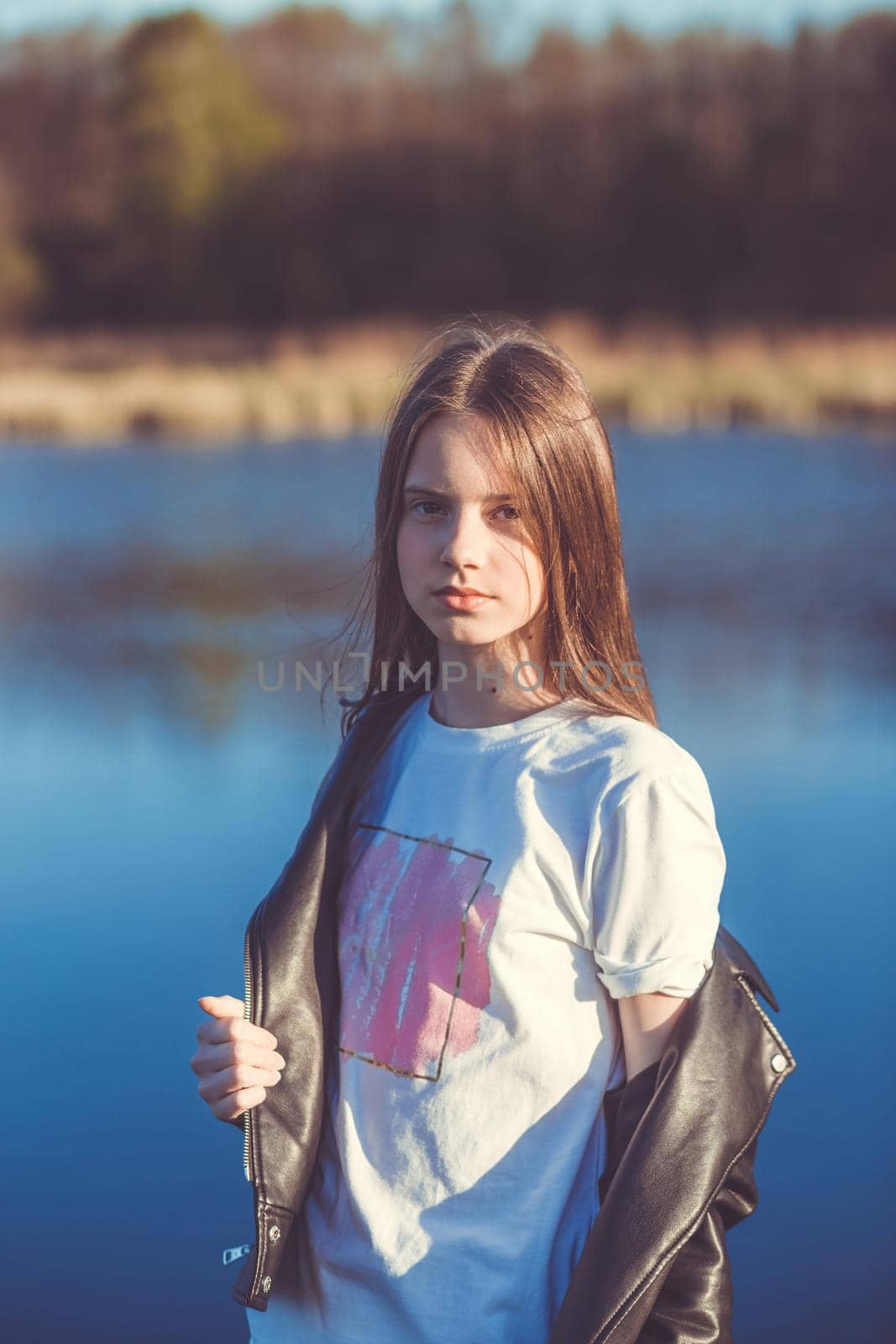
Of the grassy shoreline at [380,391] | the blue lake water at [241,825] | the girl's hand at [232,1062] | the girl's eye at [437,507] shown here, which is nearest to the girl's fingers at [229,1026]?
the girl's hand at [232,1062]

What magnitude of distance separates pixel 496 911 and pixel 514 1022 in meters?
0.07

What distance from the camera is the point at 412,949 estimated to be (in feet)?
3.50

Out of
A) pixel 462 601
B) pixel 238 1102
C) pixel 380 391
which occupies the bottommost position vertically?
pixel 238 1102

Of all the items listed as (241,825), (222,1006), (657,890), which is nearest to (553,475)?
(657,890)

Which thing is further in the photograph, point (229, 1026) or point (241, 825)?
point (241, 825)

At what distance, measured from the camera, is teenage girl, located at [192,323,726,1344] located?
100cm

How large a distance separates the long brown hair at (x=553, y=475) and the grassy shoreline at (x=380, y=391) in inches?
230

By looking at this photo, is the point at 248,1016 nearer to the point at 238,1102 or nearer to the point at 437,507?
the point at 238,1102

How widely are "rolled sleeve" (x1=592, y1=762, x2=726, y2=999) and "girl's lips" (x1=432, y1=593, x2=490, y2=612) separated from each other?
0.20 metres

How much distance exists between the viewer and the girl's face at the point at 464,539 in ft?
3.56

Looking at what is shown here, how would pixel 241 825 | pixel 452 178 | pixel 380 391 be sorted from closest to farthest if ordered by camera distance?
pixel 241 825 → pixel 380 391 → pixel 452 178

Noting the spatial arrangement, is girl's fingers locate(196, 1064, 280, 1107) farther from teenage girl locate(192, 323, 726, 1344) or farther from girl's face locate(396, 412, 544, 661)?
girl's face locate(396, 412, 544, 661)

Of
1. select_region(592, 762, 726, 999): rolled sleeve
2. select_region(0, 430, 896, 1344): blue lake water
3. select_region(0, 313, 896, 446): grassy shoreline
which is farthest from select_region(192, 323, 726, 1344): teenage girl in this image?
select_region(0, 313, 896, 446): grassy shoreline

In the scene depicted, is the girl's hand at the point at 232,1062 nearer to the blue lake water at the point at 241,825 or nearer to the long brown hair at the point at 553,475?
the long brown hair at the point at 553,475
